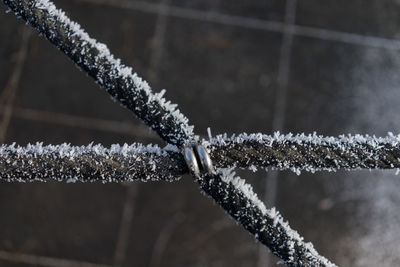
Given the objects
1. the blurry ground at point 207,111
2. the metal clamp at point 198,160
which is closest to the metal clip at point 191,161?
the metal clamp at point 198,160

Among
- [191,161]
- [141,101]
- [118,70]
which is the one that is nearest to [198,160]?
[191,161]

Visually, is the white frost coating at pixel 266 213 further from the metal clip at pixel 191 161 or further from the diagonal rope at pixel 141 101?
the metal clip at pixel 191 161

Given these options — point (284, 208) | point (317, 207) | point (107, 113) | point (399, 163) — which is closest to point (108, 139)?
point (107, 113)

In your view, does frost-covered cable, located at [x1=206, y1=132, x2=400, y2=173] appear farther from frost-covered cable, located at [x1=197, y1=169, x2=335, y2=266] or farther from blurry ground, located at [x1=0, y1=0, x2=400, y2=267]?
blurry ground, located at [x1=0, y1=0, x2=400, y2=267]

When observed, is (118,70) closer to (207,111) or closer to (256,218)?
(256,218)

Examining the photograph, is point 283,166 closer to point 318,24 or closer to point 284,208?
point 284,208

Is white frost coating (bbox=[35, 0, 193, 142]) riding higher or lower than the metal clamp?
higher

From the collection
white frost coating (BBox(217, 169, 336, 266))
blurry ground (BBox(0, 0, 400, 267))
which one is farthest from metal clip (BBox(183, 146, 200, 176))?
blurry ground (BBox(0, 0, 400, 267))
